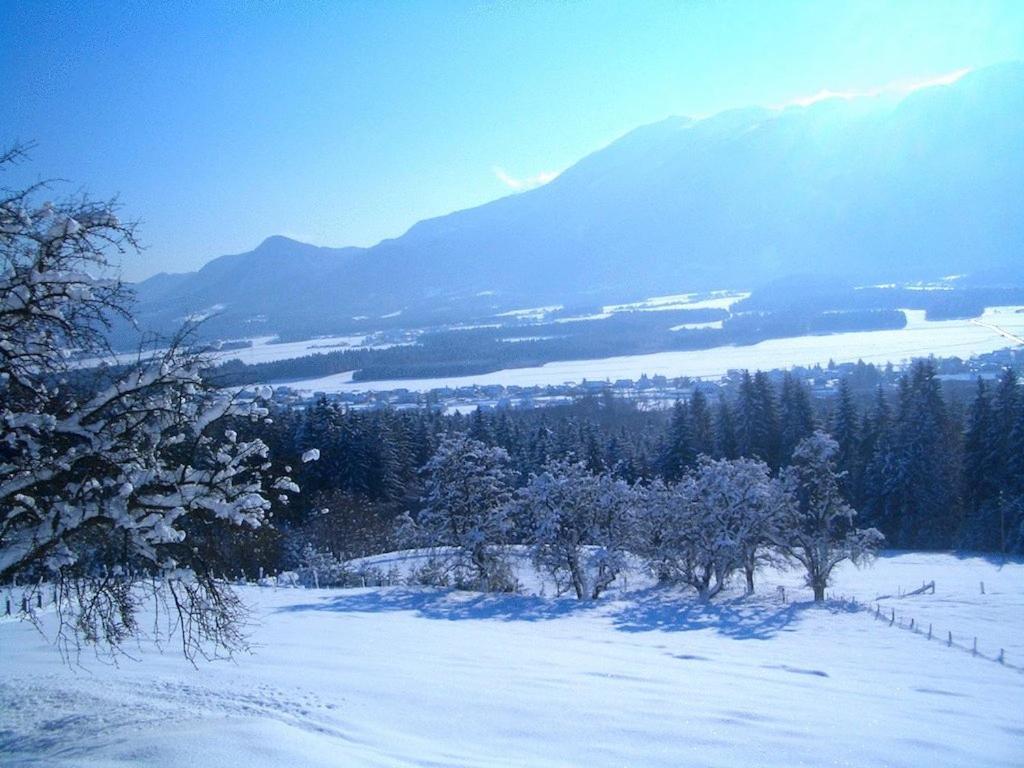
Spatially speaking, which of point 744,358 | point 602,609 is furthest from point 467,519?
point 744,358

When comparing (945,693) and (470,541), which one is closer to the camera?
(945,693)

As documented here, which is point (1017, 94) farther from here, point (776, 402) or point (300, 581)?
point (300, 581)

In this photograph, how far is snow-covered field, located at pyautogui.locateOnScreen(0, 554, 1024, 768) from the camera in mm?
5660

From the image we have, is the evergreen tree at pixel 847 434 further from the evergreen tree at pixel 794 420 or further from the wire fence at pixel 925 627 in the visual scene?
the wire fence at pixel 925 627

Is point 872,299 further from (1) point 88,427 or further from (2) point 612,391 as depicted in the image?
(1) point 88,427

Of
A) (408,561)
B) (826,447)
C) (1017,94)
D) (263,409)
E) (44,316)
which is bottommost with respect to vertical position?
(408,561)

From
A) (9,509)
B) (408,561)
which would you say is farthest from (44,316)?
(408,561)

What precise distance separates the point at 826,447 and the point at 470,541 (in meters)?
12.6

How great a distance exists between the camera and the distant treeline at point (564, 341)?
88838mm

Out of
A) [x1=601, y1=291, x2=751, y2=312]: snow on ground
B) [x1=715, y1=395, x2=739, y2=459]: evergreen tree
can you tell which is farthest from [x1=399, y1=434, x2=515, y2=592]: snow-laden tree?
[x1=601, y1=291, x2=751, y2=312]: snow on ground

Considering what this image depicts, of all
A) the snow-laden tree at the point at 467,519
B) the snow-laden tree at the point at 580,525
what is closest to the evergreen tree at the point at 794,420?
the snow-laden tree at the point at 580,525

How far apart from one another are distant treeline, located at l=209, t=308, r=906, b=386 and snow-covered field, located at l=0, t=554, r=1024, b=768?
65744 millimetres

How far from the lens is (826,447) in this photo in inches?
934

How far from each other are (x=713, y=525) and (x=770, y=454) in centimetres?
2263
